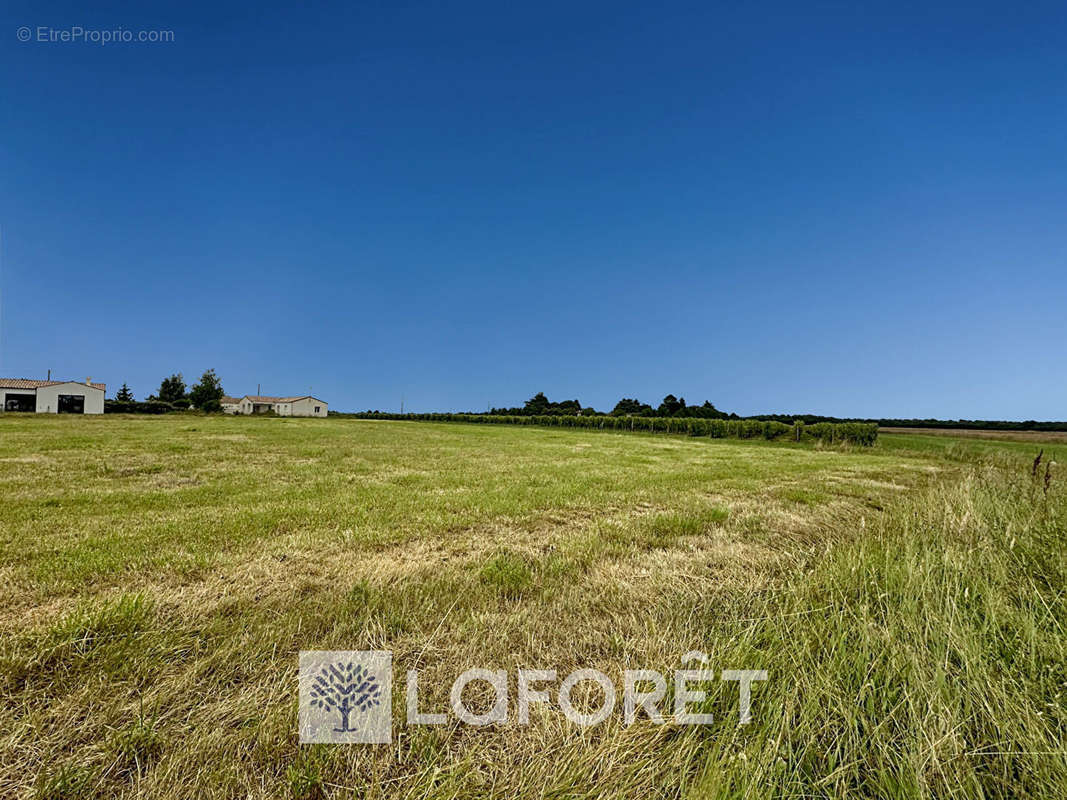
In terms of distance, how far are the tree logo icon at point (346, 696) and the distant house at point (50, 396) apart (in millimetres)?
73404

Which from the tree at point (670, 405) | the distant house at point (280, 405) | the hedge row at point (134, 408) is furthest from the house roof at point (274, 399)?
the tree at point (670, 405)

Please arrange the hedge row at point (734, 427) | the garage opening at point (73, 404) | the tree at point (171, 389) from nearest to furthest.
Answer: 1. the hedge row at point (734, 427)
2. the garage opening at point (73, 404)
3. the tree at point (171, 389)

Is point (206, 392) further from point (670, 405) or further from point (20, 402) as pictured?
point (670, 405)

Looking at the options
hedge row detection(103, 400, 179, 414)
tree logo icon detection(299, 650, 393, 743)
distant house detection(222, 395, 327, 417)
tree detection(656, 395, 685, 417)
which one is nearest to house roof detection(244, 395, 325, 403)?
distant house detection(222, 395, 327, 417)

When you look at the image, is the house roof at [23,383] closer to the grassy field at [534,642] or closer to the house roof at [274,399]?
the house roof at [274,399]

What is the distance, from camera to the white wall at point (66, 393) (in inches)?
2098

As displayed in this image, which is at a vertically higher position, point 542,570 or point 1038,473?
point 1038,473

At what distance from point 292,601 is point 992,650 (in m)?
3.86

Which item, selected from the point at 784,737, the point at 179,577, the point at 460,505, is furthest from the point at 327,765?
the point at 460,505

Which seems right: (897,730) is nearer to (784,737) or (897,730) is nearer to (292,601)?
(784,737)

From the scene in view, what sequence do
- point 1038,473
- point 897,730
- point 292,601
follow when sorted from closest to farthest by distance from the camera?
point 897,730, point 292,601, point 1038,473

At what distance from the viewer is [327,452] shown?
1359cm

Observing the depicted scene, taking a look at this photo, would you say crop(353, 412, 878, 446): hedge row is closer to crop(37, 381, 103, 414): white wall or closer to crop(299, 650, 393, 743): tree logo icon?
crop(299, 650, 393, 743): tree logo icon

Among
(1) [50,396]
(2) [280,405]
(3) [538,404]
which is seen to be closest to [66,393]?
(1) [50,396]
